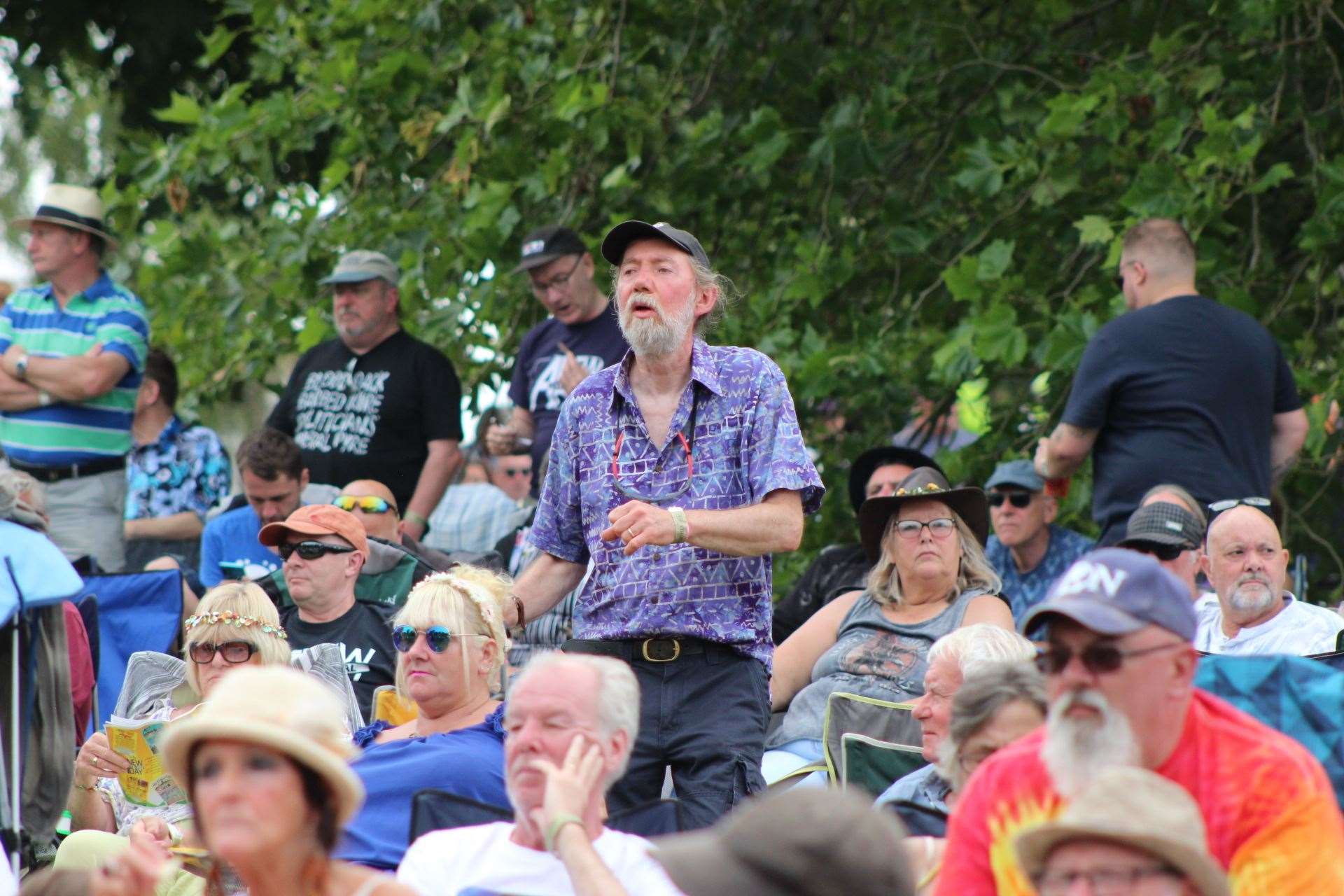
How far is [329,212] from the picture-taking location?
8.86 meters

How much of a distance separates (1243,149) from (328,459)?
12.6 ft

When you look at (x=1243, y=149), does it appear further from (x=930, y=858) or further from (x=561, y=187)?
(x=930, y=858)

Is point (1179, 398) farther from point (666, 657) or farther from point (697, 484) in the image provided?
point (666, 657)

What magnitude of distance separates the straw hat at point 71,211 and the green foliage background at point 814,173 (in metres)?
0.81

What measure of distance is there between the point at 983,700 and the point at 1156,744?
875 mm

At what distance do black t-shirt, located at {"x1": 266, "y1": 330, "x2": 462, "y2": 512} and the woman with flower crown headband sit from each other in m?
2.40

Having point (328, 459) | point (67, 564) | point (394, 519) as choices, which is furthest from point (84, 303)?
point (67, 564)

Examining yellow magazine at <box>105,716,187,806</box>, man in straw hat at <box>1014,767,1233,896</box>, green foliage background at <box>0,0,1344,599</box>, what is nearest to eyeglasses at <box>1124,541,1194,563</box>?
green foliage background at <box>0,0,1344,599</box>

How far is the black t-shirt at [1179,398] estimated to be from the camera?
21.1 ft

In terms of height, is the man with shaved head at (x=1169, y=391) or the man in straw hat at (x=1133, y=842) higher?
the man with shaved head at (x=1169, y=391)

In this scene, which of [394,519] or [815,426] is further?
[815,426]

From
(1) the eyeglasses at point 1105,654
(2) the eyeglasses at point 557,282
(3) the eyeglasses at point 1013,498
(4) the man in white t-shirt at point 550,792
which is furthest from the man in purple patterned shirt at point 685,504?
(3) the eyeglasses at point 1013,498

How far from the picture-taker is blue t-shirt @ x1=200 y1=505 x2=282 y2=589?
25.2 feet

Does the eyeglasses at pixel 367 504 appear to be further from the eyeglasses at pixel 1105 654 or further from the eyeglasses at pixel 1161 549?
the eyeglasses at pixel 1105 654
